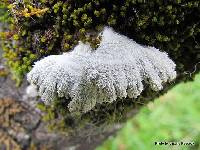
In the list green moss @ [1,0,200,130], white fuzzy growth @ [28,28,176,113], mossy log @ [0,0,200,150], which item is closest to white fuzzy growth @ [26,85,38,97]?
mossy log @ [0,0,200,150]

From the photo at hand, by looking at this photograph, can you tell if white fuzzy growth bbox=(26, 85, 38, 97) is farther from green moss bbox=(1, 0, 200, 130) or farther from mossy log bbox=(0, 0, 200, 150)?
green moss bbox=(1, 0, 200, 130)

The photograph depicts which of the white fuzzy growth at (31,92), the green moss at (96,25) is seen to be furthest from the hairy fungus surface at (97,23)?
the white fuzzy growth at (31,92)

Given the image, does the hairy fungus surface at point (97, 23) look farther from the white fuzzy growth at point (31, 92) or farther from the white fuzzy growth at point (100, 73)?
the white fuzzy growth at point (31, 92)

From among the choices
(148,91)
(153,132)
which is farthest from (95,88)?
(153,132)

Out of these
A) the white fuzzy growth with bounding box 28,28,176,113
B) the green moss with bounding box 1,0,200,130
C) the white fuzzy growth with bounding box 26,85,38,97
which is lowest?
the white fuzzy growth with bounding box 26,85,38,97

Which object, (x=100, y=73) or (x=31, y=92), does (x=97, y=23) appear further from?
(x=31, y=92)

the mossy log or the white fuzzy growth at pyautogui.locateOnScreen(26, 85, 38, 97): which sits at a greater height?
the mossy log

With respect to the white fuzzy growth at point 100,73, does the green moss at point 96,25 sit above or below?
above

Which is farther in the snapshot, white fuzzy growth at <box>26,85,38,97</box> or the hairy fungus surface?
white fuzzy growth at <box>26,85,38,97</box>

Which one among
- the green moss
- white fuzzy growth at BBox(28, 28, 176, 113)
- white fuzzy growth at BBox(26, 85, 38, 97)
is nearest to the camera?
white fuzzy growth at BBox(28, 28, 176, 113)
